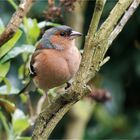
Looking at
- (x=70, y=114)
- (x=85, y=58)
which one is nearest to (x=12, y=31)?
(x=85, y=58)

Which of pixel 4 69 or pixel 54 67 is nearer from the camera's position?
pixel 4 69

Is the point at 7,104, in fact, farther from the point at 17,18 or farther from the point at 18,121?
the point at 17,18

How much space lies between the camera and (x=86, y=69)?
2020mm

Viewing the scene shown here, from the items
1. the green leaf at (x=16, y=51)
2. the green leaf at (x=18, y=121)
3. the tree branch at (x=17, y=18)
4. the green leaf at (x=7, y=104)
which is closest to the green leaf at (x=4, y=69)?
the green leaf at (x=16, y=51)

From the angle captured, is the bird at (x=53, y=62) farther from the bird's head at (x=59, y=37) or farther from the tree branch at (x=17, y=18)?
the tree branch at (x=17, y=18)

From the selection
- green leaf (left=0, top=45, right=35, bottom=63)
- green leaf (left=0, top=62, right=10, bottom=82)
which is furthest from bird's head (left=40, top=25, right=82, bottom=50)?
green leaf (left=0, top=62, right=10, bottom=82)

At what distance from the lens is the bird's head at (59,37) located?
140 inches

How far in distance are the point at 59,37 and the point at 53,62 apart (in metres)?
0.34

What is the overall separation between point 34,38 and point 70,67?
310 millimetres

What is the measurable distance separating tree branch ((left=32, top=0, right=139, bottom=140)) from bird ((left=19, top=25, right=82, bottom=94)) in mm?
1031

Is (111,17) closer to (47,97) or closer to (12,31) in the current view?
(12,31)

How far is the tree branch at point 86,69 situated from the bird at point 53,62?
40.6 inches

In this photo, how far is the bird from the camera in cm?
331

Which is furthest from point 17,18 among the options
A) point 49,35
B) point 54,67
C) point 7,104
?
point 49,35
